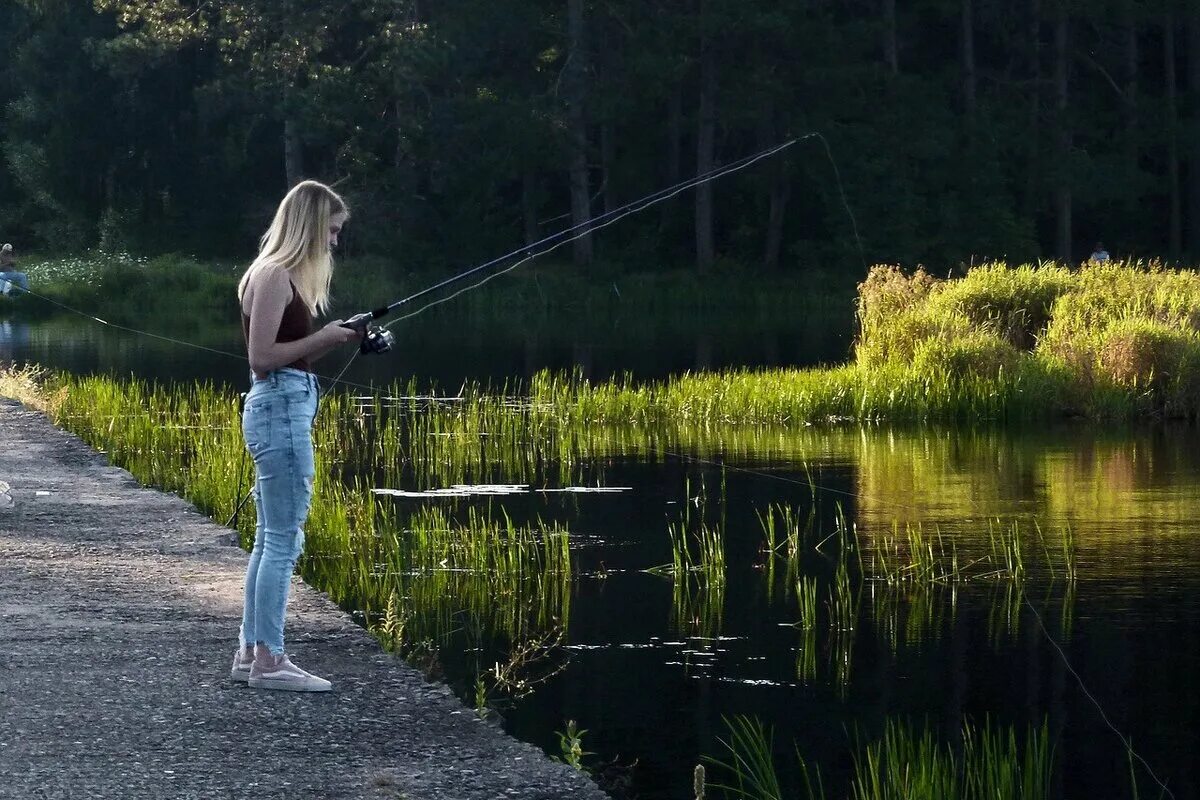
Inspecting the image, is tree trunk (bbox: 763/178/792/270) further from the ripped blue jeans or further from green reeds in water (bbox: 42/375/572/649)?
the ripped blue jeans

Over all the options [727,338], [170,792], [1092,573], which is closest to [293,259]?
[170,792]

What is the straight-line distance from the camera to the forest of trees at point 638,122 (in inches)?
1804

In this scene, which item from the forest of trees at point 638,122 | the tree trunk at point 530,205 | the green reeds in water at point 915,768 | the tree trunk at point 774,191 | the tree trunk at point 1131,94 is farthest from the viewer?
the tree trunk at point 530,205

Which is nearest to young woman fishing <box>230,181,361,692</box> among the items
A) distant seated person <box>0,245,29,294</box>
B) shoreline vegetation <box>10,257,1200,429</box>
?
shoreline vegetation <box>10,257,1200,429</box>

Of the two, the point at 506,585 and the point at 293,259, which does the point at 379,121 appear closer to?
the point at 506,585

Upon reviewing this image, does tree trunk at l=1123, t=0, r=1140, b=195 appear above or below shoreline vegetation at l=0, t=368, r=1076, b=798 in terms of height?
above

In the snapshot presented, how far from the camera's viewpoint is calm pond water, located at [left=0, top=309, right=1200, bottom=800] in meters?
7.61

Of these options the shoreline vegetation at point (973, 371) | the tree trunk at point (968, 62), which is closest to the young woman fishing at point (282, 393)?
the shoreline vegetation at point (973, 371)

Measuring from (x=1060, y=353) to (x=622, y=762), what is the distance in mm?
14195

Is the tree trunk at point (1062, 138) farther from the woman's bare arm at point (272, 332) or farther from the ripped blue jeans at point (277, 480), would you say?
the woman's bare arm at point (272, 332)

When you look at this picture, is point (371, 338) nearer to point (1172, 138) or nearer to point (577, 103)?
point (577, 103)

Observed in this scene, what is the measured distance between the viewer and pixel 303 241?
6234 millimetres

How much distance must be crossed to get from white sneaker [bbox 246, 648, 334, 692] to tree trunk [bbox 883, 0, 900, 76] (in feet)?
133

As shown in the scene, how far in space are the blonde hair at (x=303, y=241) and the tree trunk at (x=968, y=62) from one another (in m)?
43.6
